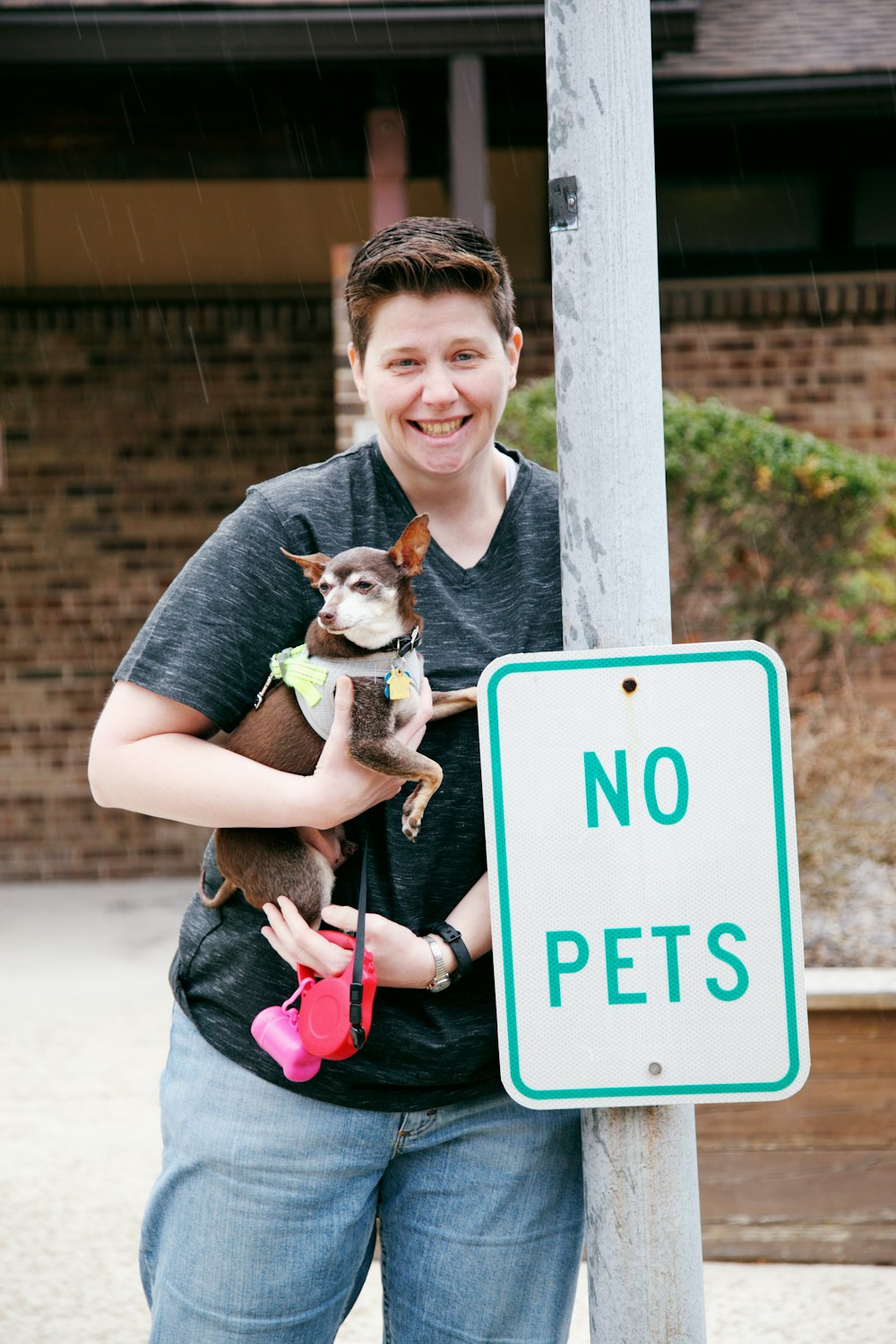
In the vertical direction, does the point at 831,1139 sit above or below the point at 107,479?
below

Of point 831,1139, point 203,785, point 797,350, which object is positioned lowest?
point 831,1139

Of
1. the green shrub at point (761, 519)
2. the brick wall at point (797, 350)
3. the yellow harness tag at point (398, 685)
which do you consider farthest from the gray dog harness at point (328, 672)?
the brick wall at point (797, 350)

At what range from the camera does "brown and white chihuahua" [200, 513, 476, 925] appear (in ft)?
5.64

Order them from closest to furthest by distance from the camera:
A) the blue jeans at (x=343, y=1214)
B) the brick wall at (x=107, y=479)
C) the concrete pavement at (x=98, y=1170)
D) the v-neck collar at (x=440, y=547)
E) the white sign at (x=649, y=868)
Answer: the white sign at (x=649, y=868), the blue jeans at (x=343, y=1214), the v-neck collar at (x=440, y=547), the concrete pavement at (x=98, y=1170), the brick wall at (x=107, y=479)

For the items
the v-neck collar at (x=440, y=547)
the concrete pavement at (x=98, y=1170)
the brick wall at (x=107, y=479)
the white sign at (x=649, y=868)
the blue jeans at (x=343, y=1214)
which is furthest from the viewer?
the brick wall at (x=107, y=479)

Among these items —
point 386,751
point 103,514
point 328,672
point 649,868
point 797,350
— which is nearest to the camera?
point 649,868

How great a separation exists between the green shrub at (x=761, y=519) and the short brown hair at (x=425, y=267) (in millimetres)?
3362

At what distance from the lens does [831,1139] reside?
3.46 meters

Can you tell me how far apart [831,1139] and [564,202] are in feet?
8.75

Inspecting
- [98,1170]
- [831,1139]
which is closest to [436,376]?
[831,1139]

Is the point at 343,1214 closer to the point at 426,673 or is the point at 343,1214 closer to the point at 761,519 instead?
the point at 426,673

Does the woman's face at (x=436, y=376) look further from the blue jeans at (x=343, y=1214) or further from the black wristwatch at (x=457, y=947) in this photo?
the blue jeans at (x=343, y=1214)

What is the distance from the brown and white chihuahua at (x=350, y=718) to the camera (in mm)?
1718

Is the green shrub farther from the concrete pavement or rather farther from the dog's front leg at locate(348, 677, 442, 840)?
the dog's front leg at locate(348, 677, 442, 840)
